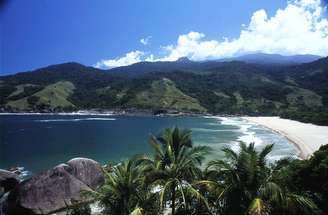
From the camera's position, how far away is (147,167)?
18047mm

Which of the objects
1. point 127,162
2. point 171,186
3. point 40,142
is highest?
point 127,162

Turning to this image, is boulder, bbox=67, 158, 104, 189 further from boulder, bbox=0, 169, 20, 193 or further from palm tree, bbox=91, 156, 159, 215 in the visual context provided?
palm tree, bbox=91, 156, 159, 215

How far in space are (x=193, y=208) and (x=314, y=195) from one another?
266 inches

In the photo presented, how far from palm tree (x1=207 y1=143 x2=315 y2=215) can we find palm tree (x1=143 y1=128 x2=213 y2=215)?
1.48m

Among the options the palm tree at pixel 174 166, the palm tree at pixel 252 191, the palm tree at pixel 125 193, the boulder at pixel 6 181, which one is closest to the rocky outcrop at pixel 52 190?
the boulder at pixel 6 181

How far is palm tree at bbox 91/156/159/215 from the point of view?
16.3 metres

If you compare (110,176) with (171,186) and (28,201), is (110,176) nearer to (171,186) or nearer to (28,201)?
(171,186)

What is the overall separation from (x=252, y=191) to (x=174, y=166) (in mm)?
4102

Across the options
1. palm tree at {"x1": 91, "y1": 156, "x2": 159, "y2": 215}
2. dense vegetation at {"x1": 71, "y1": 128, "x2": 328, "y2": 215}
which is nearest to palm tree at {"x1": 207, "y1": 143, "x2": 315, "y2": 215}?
dense vegetation at {"x1": 71, "y1": 128, "x2": 328, "y2": 215}

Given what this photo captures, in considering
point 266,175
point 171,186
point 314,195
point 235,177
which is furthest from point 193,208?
point 314,195

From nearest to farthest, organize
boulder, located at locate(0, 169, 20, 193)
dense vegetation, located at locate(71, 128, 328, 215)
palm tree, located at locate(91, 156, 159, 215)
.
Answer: dense vegetation, located at locate(71, 128, 328, 215) → palm tree, located at locate(91, 156, 159, 215) → boulder, located at locate(0, 169, 20, 193)

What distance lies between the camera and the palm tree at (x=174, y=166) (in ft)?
56.4

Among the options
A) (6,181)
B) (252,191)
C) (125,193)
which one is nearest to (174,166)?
(125,193)

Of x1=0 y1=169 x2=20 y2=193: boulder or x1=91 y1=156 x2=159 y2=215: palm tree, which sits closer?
x1=91 y1=156 x2=159 y2=215: palm tree
